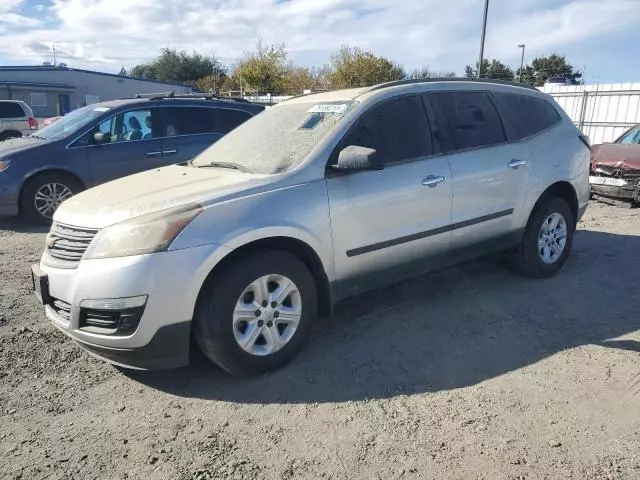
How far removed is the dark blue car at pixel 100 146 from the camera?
763cm

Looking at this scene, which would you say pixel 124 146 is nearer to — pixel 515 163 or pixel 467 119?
pixel 467 119

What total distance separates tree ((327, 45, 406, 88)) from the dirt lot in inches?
1487

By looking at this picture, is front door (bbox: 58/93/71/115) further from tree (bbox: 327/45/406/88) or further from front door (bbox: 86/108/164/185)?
front door (bbox: 86/108/164/185)

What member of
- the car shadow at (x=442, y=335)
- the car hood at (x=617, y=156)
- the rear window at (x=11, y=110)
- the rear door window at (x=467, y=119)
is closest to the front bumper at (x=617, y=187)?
the car hood at (x=617, y=156)

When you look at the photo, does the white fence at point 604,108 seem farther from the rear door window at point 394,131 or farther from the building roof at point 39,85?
the building roof at point 39,85

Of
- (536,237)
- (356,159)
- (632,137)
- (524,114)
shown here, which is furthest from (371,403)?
(632,137)

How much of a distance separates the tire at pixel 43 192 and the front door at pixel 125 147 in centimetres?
36

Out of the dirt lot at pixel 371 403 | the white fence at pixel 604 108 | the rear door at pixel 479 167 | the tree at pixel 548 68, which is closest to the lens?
the dirt lot at pixel 371 403

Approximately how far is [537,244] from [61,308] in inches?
159

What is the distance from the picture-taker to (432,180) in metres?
4.18

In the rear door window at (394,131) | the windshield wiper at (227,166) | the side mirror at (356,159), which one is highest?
the rear door window at (394,131)

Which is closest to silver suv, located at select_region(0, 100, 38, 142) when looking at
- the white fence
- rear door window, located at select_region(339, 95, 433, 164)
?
the white fence

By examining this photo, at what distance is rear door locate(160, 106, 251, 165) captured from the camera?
8383mm

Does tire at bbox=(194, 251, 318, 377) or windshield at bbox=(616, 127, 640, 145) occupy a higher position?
windshield at bbox=(616, 127, 640, 145)
